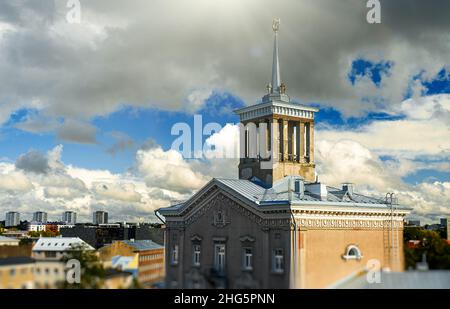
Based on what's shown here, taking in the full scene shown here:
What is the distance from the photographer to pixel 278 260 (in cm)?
3400

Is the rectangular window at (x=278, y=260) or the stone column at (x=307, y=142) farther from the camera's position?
the stone column at (x=307, y=142)

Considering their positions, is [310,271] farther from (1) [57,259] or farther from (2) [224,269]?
(1) [57,259]

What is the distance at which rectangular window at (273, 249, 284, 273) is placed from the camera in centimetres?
3359

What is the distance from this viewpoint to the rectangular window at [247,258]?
115 ft

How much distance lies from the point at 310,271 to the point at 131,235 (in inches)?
2087

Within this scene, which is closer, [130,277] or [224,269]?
[130,277]

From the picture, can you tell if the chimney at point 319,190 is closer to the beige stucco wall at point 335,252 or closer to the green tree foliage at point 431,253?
the beige stucco wall at point 335,252

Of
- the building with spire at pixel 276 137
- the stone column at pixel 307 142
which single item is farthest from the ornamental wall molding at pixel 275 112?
the stone column at pixel 307 142

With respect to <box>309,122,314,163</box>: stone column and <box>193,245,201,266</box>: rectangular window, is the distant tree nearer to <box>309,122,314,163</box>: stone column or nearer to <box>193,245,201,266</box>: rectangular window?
<box>193,245,201,266</box>: rectangular window

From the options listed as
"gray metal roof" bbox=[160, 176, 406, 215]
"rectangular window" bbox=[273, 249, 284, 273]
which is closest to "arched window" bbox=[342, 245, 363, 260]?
"gray metal roof" bbox=[160, 176, 406, 215]

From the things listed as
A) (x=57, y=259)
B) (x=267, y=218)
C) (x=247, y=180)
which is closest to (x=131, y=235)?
(x=247, y=180)

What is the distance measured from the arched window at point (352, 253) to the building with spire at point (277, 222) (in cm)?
6

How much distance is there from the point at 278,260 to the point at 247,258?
6.85ft
